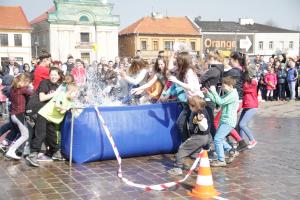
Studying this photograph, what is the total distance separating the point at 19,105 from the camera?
24.3 ft

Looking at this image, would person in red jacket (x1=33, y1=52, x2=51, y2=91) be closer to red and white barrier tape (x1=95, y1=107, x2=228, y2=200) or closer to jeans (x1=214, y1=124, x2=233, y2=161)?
red and white barrier tape (x1=95, y1=107, x2=228, y2=200)

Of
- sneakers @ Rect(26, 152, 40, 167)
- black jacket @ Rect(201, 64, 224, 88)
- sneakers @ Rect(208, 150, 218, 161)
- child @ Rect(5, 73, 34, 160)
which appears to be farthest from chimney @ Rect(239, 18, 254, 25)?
sneakers @ Rect(26, 152, 40, 167)

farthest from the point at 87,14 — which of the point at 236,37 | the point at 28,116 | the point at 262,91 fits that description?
the point at 28,116

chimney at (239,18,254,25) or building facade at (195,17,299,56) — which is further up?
chimney at (239,18,254,25)

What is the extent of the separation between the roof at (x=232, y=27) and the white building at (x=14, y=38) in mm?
29667

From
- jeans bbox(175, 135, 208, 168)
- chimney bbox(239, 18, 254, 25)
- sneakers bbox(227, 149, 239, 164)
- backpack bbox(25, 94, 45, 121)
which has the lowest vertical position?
sneakers bbox(227, 149, 239, 164)

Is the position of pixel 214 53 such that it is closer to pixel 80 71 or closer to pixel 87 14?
pixel 80 71

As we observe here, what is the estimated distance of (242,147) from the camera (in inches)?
299

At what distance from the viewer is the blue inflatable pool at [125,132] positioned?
683 cm

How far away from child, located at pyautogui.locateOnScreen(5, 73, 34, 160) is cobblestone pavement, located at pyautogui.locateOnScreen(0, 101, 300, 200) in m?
0.37

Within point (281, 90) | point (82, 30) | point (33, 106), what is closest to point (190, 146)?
point (33, 106)

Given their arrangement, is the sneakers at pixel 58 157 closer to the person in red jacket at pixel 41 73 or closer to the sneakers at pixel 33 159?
the sneakers at pixel 33 159

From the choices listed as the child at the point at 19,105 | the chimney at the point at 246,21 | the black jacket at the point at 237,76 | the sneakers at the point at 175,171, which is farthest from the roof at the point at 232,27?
the sneakers at the point at 175,171

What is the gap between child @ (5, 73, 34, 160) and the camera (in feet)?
24.1
